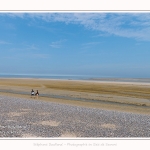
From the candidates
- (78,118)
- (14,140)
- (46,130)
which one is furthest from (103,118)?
(14,140)

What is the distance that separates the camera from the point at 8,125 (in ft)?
44.5

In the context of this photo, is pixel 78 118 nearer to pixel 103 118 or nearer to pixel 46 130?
pixel 103 118

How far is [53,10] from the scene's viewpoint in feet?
31.0

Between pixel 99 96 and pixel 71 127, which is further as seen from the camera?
pixel 99 96

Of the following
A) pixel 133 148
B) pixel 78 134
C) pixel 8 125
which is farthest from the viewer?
pixel 8 125

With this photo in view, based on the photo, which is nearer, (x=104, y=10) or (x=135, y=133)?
(x=104, y=10)

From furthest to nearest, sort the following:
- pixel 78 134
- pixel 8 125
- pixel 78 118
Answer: pixel 78 118, pixel 8 125, pixel 78 134

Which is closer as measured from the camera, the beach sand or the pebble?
the pebble

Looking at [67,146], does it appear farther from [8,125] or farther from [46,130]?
[8,125]

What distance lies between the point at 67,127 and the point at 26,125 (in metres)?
3.04

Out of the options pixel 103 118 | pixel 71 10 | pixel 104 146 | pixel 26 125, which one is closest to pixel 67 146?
pixel 104 146

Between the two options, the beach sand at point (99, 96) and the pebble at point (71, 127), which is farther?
the beach sand at point (99, 96)

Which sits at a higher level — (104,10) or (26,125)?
(104,10)

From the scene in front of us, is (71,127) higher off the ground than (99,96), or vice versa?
(99,96)
